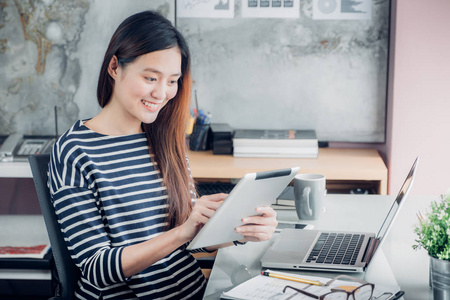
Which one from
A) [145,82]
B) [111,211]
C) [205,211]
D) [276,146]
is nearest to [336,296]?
[205,211]

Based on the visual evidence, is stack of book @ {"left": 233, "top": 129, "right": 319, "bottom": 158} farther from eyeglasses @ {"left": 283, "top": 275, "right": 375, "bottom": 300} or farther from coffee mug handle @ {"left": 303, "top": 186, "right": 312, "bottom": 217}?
eyeglasses @ {"left": 283, "top": 275, "right": 375, "bottom": 300}

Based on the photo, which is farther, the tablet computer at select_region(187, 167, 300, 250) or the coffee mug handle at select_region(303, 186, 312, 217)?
the coffee mug handle at select_region(303, 186, 312, 217)

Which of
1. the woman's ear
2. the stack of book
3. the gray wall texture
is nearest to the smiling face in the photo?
the woman's ear

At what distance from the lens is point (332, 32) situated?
2.74 m

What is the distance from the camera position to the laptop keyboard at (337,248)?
1300mm

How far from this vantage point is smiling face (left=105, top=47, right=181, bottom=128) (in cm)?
139

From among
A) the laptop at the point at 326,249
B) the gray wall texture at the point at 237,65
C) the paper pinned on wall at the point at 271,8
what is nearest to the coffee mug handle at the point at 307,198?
the laptop at the point at 326,249

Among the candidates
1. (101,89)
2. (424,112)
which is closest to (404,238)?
(101,89)

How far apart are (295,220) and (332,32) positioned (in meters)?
1.34

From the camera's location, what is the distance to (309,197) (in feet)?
5.44

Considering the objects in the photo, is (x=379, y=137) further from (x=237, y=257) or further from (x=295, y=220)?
(x=237, y=257)

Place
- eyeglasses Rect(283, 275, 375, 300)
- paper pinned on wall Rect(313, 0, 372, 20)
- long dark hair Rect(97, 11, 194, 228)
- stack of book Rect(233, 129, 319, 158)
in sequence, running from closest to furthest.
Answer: eyeglasses Rect(283, 275, 375, 300) → long dark hair Rect(97, 11, 194, 228) → stack of book Rect(233, 129, 319, 158) → paper pinned on wall Rect(313, 0, 372, 20)

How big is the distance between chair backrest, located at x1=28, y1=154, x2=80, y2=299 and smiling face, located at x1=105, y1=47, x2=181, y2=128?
23 centimetres

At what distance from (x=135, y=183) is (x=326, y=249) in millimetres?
487
